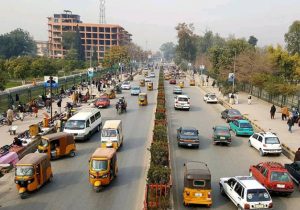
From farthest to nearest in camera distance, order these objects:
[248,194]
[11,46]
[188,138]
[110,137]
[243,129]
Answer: [11,46], [243,129], [188,138], [110,137], [248,194]

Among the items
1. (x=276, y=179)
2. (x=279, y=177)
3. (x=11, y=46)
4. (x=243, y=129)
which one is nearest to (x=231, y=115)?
(x=243, y=129)

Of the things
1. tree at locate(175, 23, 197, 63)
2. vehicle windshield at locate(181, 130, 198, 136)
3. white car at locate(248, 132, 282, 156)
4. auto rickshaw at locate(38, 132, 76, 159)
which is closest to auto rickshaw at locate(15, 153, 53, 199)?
auto rickshaw at locate(38, 132, 76, 159)

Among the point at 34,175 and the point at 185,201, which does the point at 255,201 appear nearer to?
the point at 185,201

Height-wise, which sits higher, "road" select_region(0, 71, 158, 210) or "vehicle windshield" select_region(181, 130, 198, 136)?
"vehicle windshield" select_region(181, 130, 198, 136)

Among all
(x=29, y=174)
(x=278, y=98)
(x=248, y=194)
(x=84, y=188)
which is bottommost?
(x=84, y=188)

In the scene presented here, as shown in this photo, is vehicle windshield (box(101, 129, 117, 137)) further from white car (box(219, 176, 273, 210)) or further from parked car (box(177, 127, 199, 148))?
white car (box(219, 176, 273, 210))

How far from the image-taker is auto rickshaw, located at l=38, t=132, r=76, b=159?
73.4 ft

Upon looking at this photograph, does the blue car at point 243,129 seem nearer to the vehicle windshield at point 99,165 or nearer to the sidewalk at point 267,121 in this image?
the sidewalk at point 267,121

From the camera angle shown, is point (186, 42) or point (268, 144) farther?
point (186, 42)

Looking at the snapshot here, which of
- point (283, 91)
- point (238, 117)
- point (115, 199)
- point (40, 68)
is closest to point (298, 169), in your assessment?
point (115, 199)

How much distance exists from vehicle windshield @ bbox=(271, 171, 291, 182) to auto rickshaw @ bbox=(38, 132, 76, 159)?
12.5m

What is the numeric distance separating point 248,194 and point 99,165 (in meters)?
7.16

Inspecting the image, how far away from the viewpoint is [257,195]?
1546 centimetres

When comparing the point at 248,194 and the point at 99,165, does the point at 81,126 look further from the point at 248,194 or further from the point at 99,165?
the point at 248,194
